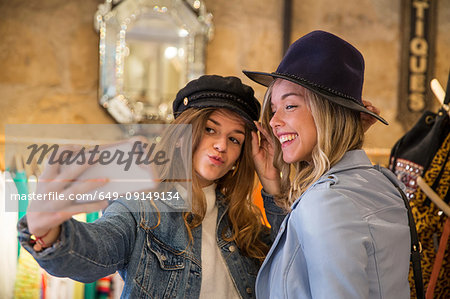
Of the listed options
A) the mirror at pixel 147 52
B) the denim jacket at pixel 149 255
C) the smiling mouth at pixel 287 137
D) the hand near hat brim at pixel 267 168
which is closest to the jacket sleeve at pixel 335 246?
the smiling mouth at pixel 287 137

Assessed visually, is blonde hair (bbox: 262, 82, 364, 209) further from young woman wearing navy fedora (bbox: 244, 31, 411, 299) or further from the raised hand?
the raised hand

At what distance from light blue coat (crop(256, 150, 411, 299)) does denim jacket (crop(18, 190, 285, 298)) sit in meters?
0.22

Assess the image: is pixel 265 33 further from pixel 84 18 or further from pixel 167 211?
pixel 167 211

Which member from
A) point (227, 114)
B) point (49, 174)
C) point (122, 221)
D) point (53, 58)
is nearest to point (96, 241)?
point (122, 221)

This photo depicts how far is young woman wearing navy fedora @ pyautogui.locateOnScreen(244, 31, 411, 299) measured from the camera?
1.04 meters

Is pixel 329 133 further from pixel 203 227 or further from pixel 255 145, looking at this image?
pixel 203 227

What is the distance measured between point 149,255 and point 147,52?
1.84 meters

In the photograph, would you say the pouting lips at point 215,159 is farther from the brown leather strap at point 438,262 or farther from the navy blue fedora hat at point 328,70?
the brown leather strap at point 438,262

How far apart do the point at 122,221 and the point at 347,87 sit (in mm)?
753

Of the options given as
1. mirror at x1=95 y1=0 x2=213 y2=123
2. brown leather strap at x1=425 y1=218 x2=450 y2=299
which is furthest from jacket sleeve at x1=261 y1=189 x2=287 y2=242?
mirror at x1=95 y1=0 x2=213 y2=123

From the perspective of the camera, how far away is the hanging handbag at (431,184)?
1813mm

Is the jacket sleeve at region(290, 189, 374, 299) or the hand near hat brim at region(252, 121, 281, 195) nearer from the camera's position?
the jacket sleeve at region(290, 189, 374, 299)

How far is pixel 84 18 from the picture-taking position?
111 inches

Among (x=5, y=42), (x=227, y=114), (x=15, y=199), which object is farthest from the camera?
(x=5, y=42)
